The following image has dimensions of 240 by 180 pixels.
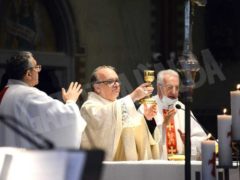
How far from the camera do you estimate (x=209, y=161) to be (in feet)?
13.5

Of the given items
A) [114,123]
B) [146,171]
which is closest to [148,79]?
[114,123]

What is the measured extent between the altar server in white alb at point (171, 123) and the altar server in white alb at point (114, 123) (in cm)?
44

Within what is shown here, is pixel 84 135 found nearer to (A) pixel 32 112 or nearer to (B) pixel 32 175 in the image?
(A) pixel 32 112

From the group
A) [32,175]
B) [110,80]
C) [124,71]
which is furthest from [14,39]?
[32,175]

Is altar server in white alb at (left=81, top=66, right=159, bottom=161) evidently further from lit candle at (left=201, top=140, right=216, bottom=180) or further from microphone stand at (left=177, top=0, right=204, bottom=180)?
lit candle at (left=201, top=140, right=216, bottom=180)

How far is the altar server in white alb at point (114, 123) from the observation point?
5781mm

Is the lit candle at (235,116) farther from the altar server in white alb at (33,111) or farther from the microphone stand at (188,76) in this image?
the altar server in white alb at (33,111)

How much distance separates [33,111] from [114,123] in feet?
2.06

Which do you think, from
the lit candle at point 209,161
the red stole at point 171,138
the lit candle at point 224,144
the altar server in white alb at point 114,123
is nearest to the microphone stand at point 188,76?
the lit candle at point 209,161

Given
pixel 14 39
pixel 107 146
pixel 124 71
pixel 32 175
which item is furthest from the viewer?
pixel 124 71

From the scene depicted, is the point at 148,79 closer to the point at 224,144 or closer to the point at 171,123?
the point at 171,123

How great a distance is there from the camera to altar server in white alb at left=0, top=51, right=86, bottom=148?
5.45m

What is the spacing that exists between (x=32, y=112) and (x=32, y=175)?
128 inches

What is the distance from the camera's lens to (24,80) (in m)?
5.58
